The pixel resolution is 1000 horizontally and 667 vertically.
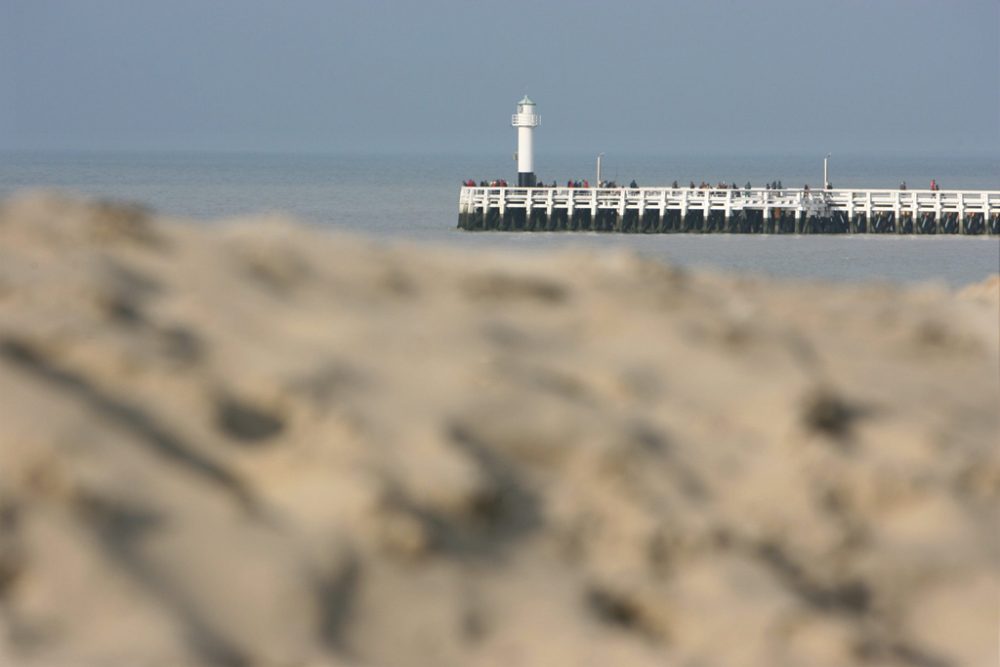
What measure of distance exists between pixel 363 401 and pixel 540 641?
104 centimetres

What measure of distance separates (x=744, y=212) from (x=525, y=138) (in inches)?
414

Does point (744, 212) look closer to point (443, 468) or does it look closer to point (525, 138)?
point (525, 138)

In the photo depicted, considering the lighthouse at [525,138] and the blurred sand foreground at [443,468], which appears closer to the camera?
the blurred sand foreground at [443,468]

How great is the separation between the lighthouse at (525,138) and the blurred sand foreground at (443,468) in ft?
147

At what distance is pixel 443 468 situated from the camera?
4656 millimetres

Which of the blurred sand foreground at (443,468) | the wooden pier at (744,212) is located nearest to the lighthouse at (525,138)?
the wooden pier at (744,212)

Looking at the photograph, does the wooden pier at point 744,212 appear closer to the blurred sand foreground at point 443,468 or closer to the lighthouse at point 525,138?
the lighthouse at point 525,138

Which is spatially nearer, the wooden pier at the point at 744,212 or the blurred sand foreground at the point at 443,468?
the blurred sand foreground at the point at 443,468

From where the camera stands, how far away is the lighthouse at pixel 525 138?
50.9 metres

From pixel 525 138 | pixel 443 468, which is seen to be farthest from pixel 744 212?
pixel 443 468

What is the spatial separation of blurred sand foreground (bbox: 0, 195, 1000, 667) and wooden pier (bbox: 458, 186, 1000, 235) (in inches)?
1470

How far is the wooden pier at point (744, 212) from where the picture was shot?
4244 centimetres

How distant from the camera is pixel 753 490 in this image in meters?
5.11

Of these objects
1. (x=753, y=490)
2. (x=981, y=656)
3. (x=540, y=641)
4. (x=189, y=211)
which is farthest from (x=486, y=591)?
(x=189, y=211)
